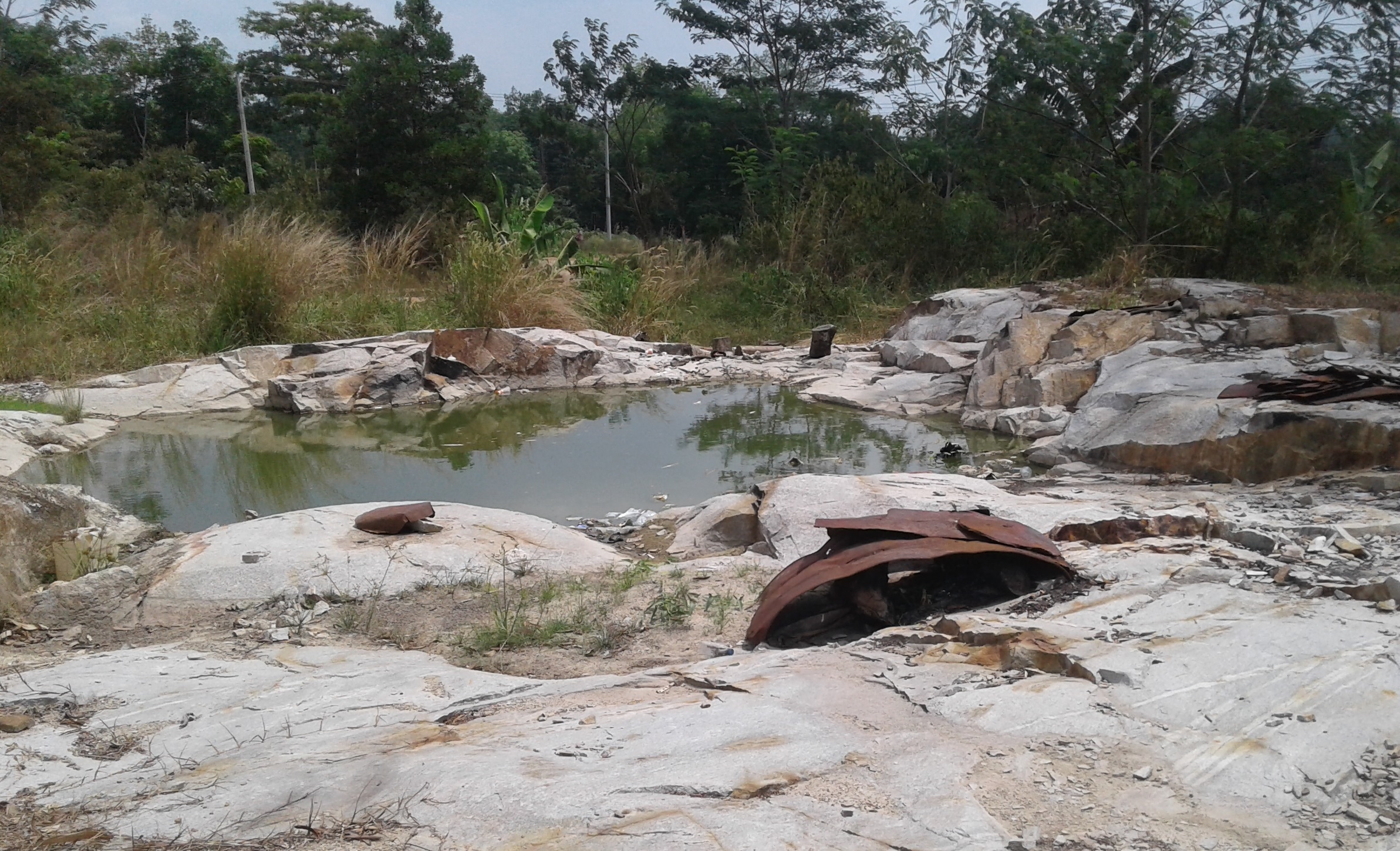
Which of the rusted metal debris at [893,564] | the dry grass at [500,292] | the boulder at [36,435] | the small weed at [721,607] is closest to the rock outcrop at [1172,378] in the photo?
the rusted metal debris at [893,564]

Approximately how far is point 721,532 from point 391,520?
4.42 feet

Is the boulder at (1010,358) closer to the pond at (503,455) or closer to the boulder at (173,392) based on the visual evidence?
the pond at (503,455)

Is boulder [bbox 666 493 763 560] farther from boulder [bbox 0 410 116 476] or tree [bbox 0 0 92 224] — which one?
tree [bbox 0 0 92 224]

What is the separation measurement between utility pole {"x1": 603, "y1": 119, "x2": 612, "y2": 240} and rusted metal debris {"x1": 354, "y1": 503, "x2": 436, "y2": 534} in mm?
16936

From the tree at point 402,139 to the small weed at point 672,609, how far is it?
1320 centimetres

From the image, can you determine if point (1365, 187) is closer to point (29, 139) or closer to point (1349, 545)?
point (1349, 545)

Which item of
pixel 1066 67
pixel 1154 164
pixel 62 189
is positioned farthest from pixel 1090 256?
pixel 62 189

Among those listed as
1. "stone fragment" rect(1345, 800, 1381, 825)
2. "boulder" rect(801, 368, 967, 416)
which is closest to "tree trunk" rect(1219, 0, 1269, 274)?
"boulder" rect(801, 368, 967, 416)

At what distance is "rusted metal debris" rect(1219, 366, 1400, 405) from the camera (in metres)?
4.90

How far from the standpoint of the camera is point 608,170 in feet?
69.5

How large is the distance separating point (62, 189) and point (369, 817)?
16.4 m

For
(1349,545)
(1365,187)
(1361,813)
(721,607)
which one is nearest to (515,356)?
(721,607)

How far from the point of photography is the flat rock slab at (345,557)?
139 inches

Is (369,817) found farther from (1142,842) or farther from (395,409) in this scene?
(395,409)
